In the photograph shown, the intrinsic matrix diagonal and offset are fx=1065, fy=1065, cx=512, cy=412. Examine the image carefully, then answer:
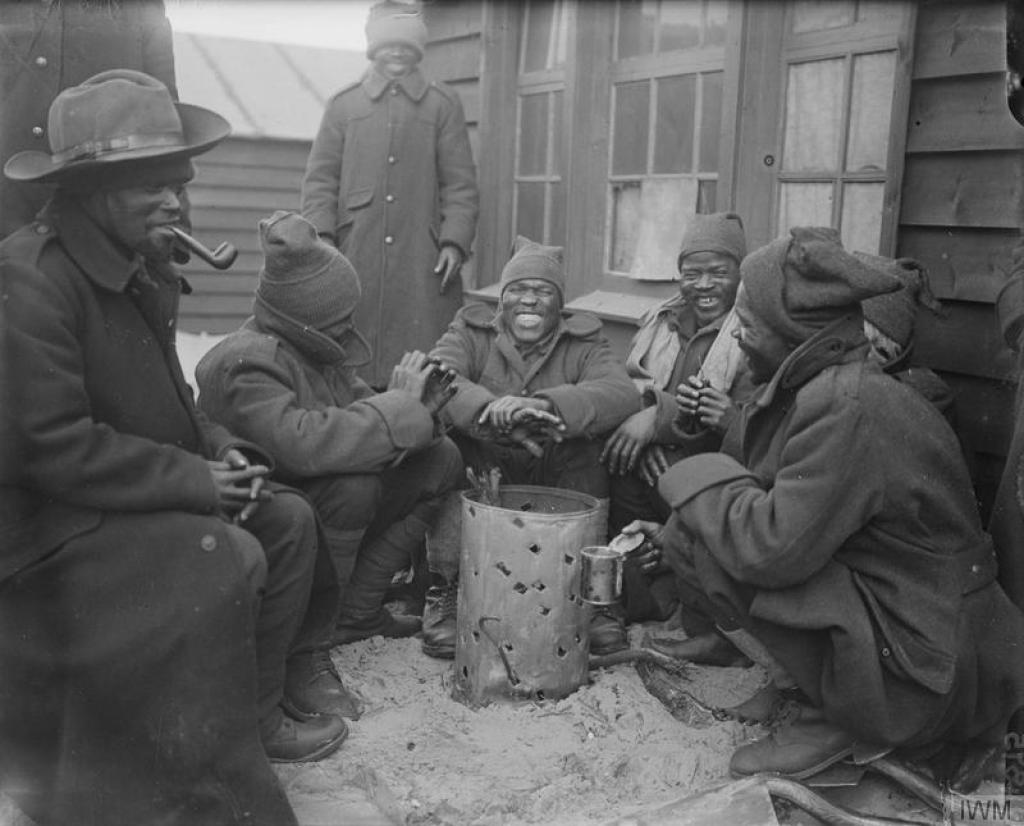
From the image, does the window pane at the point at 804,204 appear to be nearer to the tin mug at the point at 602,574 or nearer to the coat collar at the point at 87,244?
the tin mug at the point at 602,574

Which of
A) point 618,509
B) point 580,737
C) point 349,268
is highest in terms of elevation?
point 349,268

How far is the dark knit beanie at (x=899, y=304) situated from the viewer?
11.7 feet

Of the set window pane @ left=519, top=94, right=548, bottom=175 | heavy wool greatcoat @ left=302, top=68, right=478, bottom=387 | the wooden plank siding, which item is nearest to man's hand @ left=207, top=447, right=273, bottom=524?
the wooden plank siding

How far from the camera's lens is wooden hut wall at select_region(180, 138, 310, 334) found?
37.9ft

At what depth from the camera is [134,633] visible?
2.39 metres

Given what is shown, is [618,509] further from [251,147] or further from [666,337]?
[251,147]

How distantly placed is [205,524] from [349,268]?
120 cm

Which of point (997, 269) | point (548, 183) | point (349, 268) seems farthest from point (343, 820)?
point (548, 183)

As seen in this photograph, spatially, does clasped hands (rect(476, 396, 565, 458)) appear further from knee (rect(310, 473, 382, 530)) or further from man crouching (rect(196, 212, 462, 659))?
knee (rect(310, 473, 382, 530))

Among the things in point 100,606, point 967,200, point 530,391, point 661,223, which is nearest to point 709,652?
point 530,391

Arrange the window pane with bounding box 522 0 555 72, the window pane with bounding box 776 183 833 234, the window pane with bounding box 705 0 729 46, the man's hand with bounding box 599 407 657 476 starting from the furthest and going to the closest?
1. the window pane with bounding box 522 0 555 72
2. the window pane with bounding box 705 0 729 46
3. the window pane with bounding box 776 183 833 234
4. the man's hand with bounding box 599 407 657 476

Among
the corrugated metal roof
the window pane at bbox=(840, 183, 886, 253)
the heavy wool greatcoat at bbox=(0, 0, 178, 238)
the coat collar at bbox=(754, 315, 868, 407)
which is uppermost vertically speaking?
the corrugated metal roof

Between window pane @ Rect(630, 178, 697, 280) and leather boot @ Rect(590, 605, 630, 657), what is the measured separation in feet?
6.84

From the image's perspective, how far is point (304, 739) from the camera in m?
3.00
